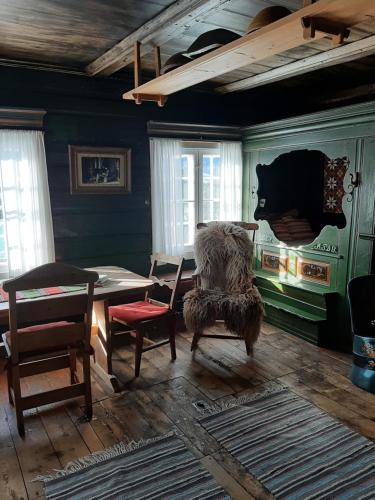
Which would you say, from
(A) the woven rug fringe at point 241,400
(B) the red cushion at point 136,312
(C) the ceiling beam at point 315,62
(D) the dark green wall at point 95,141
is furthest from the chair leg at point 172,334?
(C) the ceiling beam at point 315,62

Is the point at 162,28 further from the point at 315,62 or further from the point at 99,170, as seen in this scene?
the point at 99,170

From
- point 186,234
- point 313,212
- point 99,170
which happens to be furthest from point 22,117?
point 313,212

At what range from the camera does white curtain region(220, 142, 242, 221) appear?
418cm

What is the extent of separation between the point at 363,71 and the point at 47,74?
110 inches

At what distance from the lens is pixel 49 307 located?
2.10 meters

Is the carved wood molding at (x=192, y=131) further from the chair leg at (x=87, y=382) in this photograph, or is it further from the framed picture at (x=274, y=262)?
the chair leg at (x=87, y=382)

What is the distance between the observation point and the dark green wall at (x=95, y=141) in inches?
130

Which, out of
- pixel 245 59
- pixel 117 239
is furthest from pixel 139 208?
pixel 245 59

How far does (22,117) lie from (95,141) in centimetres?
64

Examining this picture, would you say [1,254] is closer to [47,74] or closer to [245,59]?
[47,74]

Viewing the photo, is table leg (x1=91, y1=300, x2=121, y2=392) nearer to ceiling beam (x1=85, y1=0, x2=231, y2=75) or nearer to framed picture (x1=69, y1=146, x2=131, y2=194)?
framed picture (x1=69, y1=146, x2=131, y2=194)

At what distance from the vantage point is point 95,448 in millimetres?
2102

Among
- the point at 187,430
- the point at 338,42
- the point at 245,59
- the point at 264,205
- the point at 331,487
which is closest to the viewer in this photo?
the point at 338,42

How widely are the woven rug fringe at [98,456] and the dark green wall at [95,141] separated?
6.15 feet
